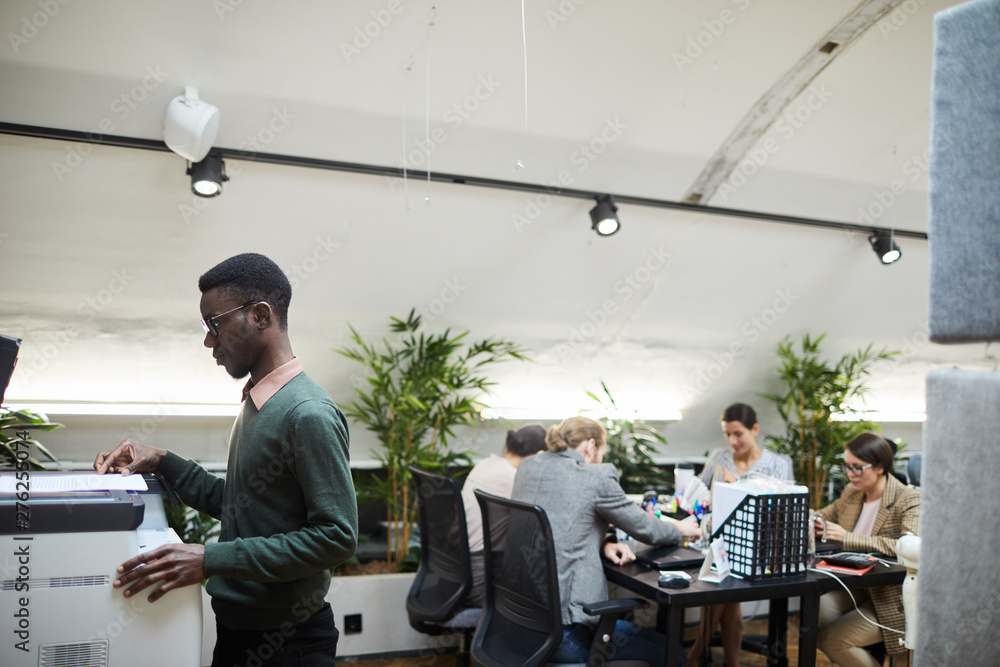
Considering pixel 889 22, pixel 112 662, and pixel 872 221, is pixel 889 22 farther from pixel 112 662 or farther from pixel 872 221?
pixel 112 662

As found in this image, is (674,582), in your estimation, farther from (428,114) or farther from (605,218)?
(428,114)

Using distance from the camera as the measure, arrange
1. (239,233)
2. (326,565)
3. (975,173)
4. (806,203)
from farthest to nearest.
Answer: (806,203)
(239,233)
(326,565)
(975,173)

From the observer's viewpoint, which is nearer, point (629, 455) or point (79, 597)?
point (79, 597)

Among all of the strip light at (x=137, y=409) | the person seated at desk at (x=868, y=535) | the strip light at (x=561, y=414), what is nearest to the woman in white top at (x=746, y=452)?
the person seated at desk at (x=868, y=535)

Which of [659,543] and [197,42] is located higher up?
[197,42]

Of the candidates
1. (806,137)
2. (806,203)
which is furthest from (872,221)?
(806,137)

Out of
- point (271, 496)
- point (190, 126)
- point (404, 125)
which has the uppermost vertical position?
point (404, 125)

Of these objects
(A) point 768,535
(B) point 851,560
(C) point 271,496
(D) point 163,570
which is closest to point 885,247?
(B) point 851,560

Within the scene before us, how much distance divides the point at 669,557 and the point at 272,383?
2.12 meters

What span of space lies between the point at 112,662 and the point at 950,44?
156 cm

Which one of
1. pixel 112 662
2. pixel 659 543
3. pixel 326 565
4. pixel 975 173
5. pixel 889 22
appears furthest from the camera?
pixel 889 22

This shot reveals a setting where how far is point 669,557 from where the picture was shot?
307cm

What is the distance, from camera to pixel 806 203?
15.6 feet

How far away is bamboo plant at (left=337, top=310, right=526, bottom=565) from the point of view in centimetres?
434
